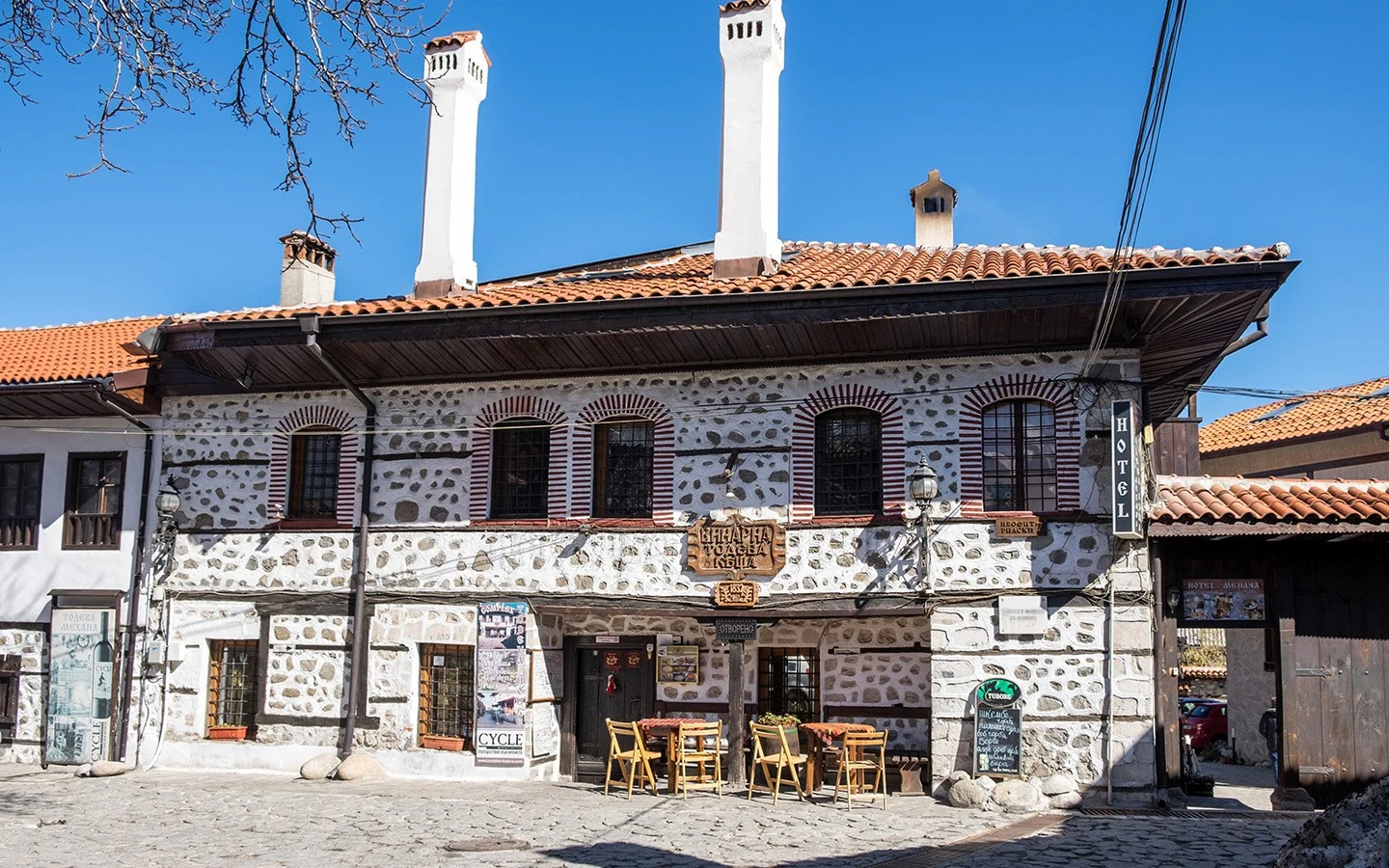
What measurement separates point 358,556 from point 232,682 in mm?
2564

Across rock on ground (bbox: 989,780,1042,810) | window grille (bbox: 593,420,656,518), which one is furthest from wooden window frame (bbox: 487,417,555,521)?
rock on ground (bbox: 989,780,1042,810)

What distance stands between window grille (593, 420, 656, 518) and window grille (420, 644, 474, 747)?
255 cm

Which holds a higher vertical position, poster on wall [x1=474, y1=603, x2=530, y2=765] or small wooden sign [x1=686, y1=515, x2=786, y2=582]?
small wooden sign [x1=686, y1=515, x2=786, y2=582]

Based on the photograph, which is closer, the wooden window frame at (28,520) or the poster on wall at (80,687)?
the poster on wall at (80,687)

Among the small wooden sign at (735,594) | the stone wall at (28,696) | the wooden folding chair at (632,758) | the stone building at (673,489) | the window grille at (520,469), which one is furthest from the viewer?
the stone wall at (28,696)

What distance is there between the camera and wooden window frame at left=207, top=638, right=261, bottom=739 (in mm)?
15953

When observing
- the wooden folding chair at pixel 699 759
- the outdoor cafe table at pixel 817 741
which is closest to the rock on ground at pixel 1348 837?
the outdoor cafe table at pixel 817 741

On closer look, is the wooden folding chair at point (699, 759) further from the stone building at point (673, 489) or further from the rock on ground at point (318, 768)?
the rock on ground at point (318, 768)

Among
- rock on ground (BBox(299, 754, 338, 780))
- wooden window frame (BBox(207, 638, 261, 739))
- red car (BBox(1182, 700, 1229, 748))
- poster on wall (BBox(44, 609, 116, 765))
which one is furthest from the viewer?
red car (BBox(1182, 700, 1229, 748))

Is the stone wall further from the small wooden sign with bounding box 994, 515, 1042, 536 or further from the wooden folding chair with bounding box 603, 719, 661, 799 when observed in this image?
the small wooden sign with bounding box 994, 515, 1042, 536

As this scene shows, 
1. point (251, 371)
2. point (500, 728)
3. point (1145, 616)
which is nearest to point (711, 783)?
point (500, 728)

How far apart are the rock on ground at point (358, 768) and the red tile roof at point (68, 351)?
5.97m

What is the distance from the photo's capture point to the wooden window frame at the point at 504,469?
49.8ft

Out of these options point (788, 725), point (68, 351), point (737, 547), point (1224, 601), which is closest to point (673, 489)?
point (737, 547)
